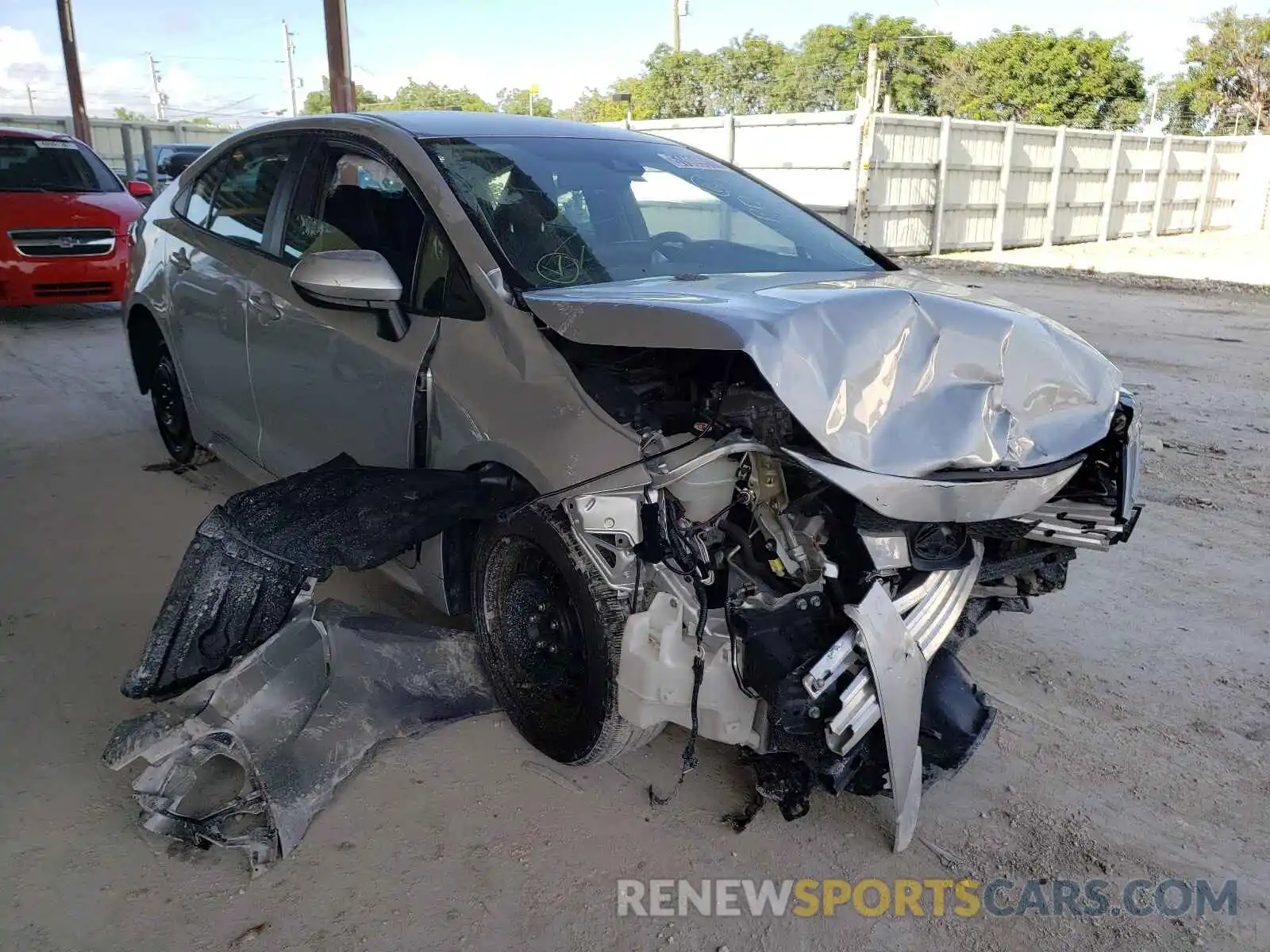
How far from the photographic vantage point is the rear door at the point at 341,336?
3166mm

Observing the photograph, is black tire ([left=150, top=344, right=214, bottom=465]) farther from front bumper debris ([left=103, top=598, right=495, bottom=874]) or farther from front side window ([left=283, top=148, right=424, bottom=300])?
front bumper debris ([left=103, top=598, right=495, bottom=874])

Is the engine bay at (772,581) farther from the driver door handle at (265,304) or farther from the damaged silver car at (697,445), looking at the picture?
the driver door handle at (265,304)

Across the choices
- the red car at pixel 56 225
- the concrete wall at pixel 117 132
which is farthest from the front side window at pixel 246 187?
the concrete wall at pixel 117 132

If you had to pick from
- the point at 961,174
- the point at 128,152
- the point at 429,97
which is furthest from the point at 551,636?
the point at 429,97

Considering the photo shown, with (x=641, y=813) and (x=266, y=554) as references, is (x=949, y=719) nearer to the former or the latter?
(x=641, y=813)

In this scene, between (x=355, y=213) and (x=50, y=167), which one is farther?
(x=50, y=167)

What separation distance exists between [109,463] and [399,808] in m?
3.74

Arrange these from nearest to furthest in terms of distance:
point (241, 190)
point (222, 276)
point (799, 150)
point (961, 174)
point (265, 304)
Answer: point (265, 304) < point (222, 276) < point (241, 190) < point (799, 150) < point (961, 174)

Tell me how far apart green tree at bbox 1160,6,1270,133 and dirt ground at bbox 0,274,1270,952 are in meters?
40.5

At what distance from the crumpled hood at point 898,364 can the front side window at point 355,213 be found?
0.90 metres

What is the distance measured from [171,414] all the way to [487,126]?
2.73 metres

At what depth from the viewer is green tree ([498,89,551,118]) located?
4512 centimetres

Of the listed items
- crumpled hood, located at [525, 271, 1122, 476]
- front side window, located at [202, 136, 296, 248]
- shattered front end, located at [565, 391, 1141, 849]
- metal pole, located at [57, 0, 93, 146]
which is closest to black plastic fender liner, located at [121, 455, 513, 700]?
shattered front end, located at [565, 391, 1141, 849]

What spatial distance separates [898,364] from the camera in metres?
2.30
